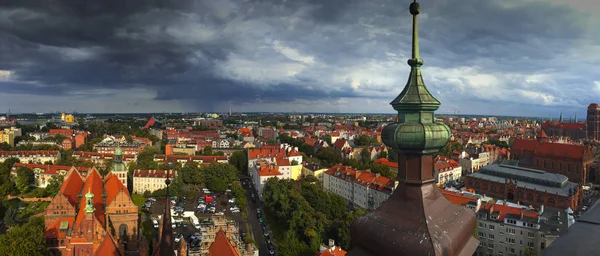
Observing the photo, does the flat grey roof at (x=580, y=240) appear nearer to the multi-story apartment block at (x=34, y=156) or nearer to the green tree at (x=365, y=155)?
the green tree at (x=365, y=155)

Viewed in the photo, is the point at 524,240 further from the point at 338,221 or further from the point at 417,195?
the point at 417,195

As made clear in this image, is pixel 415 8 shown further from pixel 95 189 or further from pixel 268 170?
pixel 268 170

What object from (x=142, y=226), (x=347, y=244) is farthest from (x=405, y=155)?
(x=142, y=226)

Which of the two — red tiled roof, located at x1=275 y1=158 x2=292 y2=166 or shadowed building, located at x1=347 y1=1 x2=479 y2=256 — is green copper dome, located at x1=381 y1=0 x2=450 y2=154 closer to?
shadowed building, located at x1=347 y1=1 x2=479 y2=256

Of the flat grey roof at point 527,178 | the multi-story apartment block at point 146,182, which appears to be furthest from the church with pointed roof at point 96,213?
the flat grey roof at point 527,178

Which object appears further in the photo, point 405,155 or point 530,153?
point 530,153

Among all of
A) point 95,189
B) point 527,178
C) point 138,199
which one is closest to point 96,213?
point 95,189
